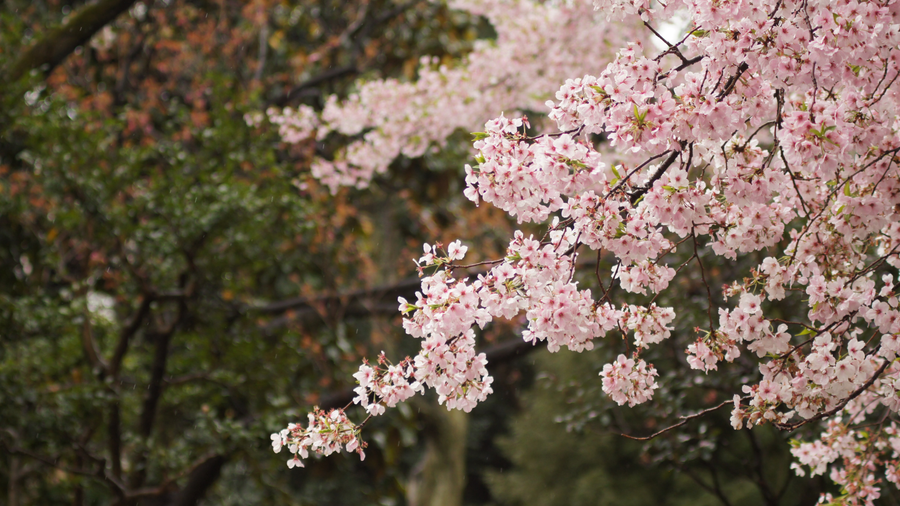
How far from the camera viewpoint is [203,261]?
429 cm

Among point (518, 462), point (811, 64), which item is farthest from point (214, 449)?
point (518, 462)

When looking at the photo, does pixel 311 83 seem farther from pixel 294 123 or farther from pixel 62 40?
pixel 62 40

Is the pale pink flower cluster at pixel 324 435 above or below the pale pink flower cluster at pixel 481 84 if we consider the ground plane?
below

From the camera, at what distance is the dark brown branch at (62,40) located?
14.0ft

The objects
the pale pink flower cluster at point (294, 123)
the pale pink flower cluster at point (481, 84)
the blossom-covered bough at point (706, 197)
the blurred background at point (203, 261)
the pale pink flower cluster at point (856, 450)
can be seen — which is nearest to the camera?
the blossom-covered bough at point (706, 197)

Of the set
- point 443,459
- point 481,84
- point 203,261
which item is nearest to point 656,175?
point 203,261

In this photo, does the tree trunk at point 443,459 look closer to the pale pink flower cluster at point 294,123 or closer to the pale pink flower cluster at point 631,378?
the pale pink flower cluster at point 294,123

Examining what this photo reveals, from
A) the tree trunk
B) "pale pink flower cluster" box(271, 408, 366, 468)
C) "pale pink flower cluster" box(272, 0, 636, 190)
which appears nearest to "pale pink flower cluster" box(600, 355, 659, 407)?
"pale pink flower cluster" box(271, 408, 366, 468)

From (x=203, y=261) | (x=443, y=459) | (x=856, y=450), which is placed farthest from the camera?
(x=443, y=459)

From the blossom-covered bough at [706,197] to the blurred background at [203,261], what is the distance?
60.4 inches

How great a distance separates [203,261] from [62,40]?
155 cm

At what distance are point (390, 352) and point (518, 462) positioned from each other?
6.88 metres

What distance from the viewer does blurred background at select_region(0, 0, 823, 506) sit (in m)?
4.11

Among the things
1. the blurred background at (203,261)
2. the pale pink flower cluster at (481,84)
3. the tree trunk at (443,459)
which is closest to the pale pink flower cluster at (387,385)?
the blurred background at (203,261)
